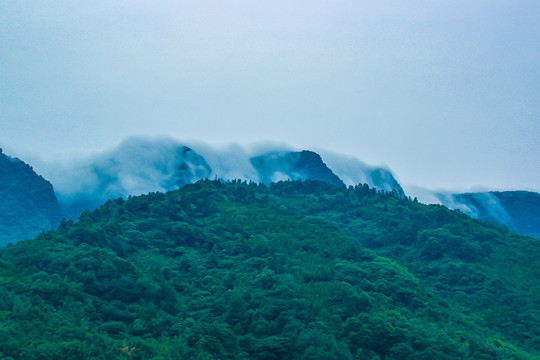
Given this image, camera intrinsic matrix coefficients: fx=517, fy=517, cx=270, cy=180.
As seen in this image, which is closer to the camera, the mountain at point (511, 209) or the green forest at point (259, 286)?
the green forest at point (259, 286)

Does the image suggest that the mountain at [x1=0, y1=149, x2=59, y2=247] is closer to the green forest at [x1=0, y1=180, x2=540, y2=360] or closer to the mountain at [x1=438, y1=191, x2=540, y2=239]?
the green forest at [x1=0, y1=180, x2=540, y2=360]

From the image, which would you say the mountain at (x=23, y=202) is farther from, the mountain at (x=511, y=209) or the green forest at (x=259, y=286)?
the mountain at (x=511, y=209)

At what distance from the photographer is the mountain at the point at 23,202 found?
242 ft

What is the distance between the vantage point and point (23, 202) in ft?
261

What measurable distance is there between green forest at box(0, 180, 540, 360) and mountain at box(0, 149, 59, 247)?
29.8m

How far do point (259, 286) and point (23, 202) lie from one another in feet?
188

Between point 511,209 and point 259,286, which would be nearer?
point 259,286

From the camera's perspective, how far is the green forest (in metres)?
27.4

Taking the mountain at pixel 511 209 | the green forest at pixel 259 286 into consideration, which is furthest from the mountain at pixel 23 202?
the mountain at pixel 511 209

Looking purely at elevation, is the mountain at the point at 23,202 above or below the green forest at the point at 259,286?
above

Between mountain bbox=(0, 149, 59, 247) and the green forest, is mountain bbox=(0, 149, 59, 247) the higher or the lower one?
the higher one

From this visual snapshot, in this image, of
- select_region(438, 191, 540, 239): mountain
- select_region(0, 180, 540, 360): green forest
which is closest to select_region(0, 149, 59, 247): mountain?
select_region(0, 180, 540, 360): green forest

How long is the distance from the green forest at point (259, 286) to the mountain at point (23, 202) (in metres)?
29.8

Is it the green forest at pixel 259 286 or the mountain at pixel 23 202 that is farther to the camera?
the mountain at pixel 23 202
